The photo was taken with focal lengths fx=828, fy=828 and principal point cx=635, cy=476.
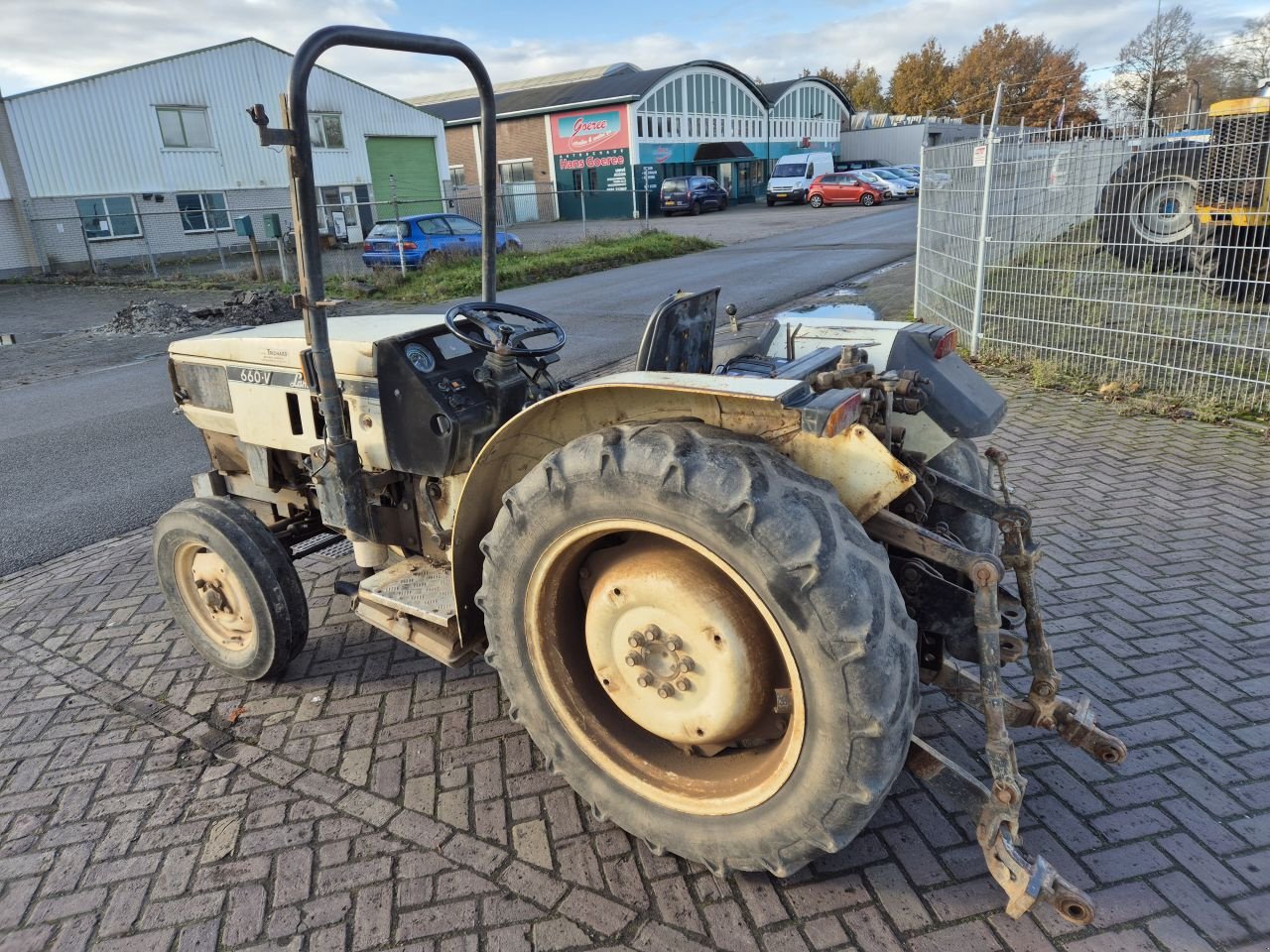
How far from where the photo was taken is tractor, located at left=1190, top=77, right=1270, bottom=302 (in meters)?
6.08

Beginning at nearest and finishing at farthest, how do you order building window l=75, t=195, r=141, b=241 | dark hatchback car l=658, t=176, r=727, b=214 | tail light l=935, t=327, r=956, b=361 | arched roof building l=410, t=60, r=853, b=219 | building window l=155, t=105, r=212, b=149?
tail light l=935, t=327, r=956, b=361, building window l=75, t=195, r=141, b=241, building window l=155, t=105, r=212, b=149, dark hatchback car l=658, t=176, r=727, b=214, arched roof building l=410, t=60, r=853, b=219

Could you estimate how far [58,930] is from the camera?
7.63 ft

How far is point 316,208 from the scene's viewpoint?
106 inches

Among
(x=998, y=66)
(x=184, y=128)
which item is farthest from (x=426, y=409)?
(x=998, y=66)

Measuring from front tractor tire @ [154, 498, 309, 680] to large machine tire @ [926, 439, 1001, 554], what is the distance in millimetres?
2442

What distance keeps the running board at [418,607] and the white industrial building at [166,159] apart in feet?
68.2

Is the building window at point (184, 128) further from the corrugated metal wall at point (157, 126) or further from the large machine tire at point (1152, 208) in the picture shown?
the large machine tire at point (1152, 208)

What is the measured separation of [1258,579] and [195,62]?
1260 inches

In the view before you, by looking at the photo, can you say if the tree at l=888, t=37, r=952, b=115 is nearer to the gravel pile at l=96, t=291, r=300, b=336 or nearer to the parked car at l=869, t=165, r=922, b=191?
the parked car at l=869, t=165, r=922, b=191

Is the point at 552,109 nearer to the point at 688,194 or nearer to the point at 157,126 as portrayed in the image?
the point at 688,194

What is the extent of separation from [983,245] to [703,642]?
6.85 meters

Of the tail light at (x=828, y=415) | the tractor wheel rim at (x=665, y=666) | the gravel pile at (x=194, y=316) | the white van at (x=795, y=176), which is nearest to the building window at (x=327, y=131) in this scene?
the gravel pile at (x=194, y=316)

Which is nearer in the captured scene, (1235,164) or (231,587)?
(231,587)

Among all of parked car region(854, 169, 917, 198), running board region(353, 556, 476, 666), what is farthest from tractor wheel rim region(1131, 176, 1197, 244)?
parked car region(854, 169, 917, 198)
